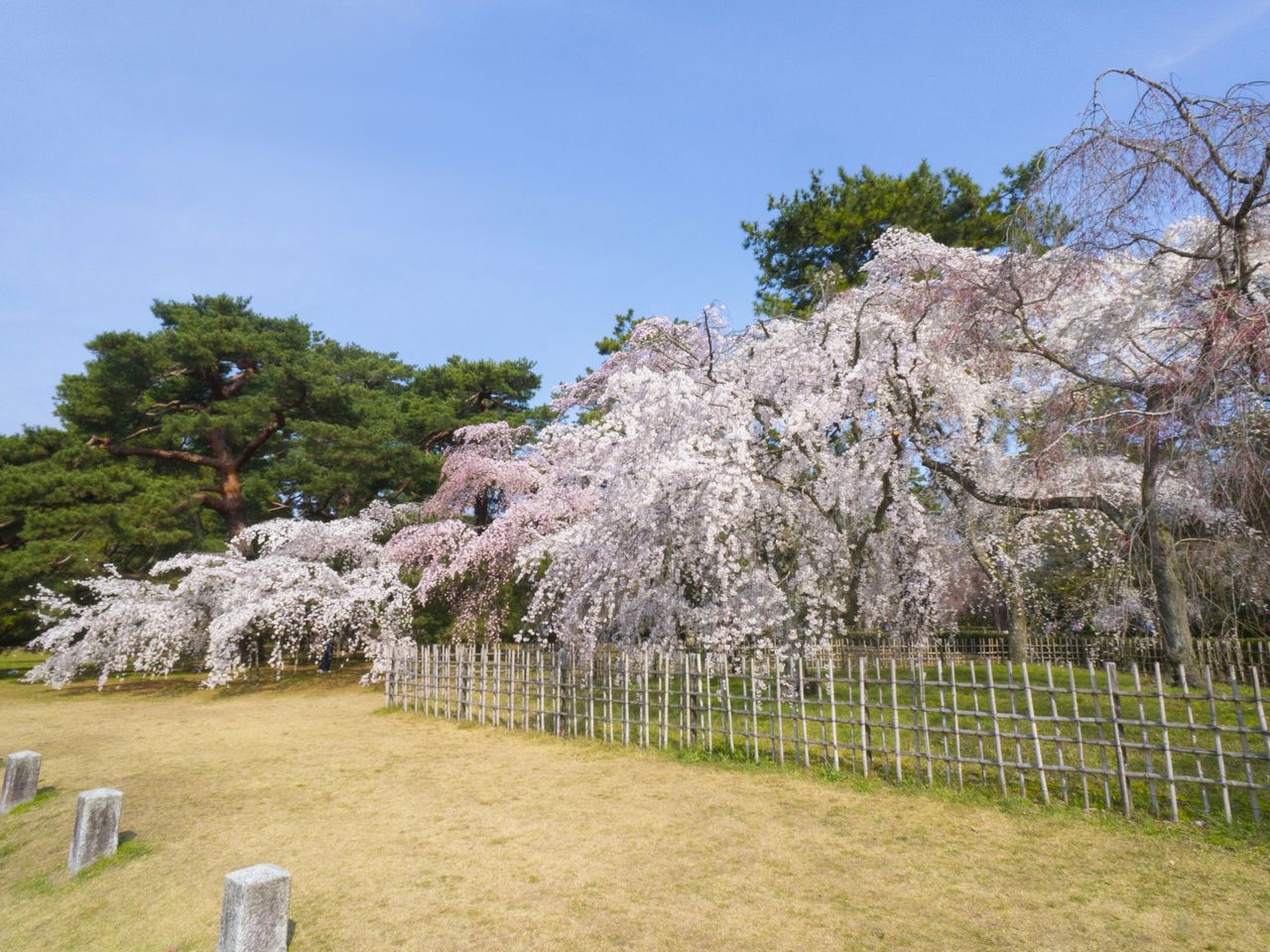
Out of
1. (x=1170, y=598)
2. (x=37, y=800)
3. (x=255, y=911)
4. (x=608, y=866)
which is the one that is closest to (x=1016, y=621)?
(x=1170, y=598)

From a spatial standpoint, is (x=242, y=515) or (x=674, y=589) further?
(x=242, y=515)

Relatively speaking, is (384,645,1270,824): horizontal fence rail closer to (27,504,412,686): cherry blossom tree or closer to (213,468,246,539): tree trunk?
(27,504,412,686): cherry blossom tree

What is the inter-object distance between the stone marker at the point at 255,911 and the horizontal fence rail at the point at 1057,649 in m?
11.6

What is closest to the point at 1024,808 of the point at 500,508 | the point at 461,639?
the point at 461,639

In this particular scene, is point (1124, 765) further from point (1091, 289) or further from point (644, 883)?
point (1091, 289)

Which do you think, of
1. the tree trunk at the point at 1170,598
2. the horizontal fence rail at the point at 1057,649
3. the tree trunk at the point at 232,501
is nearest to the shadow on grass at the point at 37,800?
the horizontal fence rail at the point at 1057,649

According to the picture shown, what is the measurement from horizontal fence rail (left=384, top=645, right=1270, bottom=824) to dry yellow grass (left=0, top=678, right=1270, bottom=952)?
20.9 inches

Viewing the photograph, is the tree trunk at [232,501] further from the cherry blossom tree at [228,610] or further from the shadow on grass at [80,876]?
the shadow on grass at [80,876]

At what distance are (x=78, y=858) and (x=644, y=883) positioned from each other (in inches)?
181

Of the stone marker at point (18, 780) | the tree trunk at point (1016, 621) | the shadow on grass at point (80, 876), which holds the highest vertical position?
the tree trunk at point (1016, 621)

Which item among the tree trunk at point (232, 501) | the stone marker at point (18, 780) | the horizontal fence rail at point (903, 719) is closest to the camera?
the horizontal fence rail at point (903, 719)

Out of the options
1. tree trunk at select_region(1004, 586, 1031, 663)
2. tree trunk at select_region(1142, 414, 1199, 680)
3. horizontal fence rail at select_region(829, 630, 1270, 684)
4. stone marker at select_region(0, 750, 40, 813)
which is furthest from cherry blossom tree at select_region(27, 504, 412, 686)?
tree trunk at select_region(1142, 414, 1199, 680)

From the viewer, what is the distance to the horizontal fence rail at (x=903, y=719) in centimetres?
595

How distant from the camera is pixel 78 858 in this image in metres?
5.73
